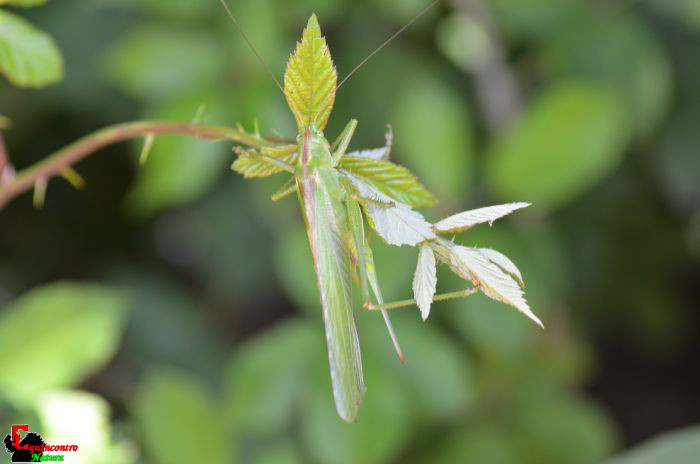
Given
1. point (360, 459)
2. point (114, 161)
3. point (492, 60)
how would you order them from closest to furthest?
point (360, 459), point (492, 60), point (114, 161)

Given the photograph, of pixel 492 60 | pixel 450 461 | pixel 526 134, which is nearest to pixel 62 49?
pixel 492 60

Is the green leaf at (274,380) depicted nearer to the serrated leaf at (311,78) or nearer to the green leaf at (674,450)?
the green leaf at (674,450)

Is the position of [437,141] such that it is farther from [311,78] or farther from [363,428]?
[311,78]

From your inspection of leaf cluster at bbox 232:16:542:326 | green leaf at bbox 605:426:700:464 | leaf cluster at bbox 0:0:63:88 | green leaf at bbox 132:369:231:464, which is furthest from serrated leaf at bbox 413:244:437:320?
green leaf at bbox 132:369:231:464

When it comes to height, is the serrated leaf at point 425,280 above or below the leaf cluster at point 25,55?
below

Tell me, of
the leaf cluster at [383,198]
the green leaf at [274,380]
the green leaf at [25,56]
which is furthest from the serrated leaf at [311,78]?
the green leaf at [274,380]

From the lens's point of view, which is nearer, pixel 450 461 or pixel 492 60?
pixel 450 461

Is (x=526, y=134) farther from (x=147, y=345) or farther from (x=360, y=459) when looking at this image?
(x=147, y=345)
